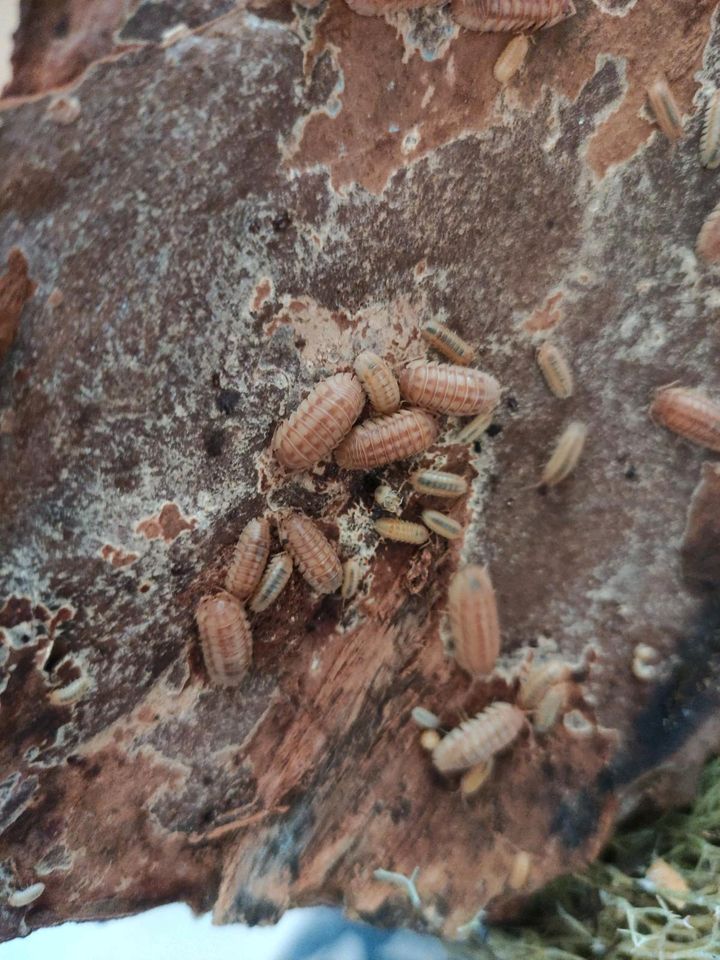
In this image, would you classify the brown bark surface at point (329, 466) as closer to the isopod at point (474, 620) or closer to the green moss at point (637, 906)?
the isopod at point (474, 620)

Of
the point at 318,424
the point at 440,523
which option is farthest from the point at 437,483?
the point at 318,424

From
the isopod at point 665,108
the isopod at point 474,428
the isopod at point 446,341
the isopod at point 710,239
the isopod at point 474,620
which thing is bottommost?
the isopod at point 474,620

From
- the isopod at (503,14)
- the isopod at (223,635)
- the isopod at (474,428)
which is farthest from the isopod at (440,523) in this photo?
the isopod at (503,14)

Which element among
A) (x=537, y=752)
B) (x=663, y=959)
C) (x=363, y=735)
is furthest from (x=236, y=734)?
(x=663, y=959)

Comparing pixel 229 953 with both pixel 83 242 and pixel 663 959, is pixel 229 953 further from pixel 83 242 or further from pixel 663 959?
pixel 83 242

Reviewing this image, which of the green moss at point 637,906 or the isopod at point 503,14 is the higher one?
the isopod at point 503,14

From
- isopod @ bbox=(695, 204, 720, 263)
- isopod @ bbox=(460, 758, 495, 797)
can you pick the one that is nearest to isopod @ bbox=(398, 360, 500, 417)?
isopod @ bbox=(695, 204, 720, 263)

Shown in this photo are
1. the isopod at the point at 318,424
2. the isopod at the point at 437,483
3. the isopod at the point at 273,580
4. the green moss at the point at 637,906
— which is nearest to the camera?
the isopod at the point at 318,424
